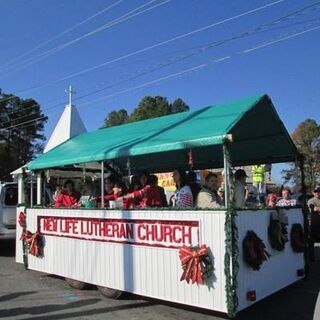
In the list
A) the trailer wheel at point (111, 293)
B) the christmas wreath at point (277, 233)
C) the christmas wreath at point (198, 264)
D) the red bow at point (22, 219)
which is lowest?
the trailer wheel at point (111, 293)

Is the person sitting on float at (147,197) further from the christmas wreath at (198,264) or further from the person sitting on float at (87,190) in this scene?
the person sitting on float at (87,190)

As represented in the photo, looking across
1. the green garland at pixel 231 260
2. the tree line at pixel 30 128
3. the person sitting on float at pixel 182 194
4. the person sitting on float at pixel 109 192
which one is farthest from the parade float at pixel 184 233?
the tree line at pixel 30 128

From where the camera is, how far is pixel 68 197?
10797 millimetres

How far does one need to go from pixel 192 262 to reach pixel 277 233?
165cm

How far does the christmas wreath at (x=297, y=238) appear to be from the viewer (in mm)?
8953

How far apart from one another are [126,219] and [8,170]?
2123 inches

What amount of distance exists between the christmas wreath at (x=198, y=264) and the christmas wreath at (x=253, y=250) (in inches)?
19.7

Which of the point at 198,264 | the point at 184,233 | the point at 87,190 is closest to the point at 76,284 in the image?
the point at 184,233

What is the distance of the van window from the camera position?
15422mm

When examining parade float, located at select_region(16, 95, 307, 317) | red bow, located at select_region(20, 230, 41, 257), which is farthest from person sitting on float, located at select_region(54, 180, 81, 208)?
red bow, located at select_region(20, 230, 41, 257)

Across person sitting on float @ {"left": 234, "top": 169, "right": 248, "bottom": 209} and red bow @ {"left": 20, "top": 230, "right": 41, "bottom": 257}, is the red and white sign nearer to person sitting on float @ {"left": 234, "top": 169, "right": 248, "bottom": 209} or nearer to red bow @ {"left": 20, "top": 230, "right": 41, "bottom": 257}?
red bow @ {"left": 20, "top": 230, "right": 41, "bottom": 257}

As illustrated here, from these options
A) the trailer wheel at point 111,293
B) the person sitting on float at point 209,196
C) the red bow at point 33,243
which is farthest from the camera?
the red bow at point 33,243

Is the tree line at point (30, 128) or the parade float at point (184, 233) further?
the tree line at point (30, 128)

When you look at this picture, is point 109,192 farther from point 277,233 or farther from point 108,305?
point 277,233
